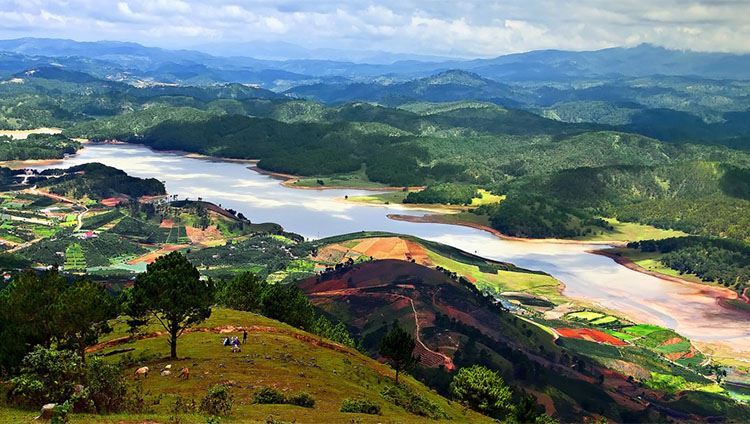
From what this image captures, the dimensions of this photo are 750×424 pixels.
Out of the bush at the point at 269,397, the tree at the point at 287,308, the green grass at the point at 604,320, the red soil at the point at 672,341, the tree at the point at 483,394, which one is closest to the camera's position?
the bush at the point at 269,397

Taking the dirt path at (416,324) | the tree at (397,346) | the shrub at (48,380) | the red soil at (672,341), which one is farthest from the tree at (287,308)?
the red soil at (672,341)

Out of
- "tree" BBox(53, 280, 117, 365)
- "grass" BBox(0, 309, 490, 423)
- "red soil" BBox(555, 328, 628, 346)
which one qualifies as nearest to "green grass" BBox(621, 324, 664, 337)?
"red soil" BBox(555, 328, 628, 346)

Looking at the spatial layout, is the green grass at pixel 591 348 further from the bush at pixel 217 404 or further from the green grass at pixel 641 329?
the bush at pixel 217 404

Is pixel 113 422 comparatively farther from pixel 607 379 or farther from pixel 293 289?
pixel 607 379

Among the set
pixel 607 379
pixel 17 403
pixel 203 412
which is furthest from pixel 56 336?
pixel 607 379

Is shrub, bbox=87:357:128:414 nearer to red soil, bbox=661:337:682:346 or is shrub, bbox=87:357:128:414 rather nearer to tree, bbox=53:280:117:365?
tree, bbox=53:280:117:365

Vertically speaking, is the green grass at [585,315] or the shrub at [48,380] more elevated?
the shrub at [48,380]
